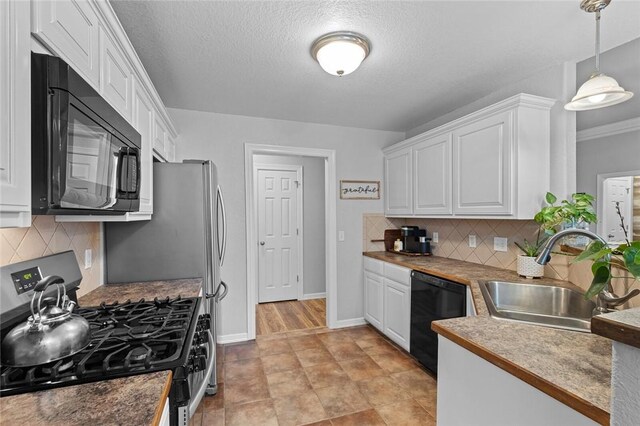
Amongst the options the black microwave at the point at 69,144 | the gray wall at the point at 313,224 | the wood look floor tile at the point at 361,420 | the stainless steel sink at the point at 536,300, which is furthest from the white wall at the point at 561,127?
the gray wall at the point at 313,224

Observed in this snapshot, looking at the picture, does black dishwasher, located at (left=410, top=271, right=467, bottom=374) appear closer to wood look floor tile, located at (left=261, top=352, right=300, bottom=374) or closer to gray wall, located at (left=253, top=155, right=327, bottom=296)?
wood look floor tile, located at (left=261, top=352, right=300, bottom=374)

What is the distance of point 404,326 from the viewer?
276 cm

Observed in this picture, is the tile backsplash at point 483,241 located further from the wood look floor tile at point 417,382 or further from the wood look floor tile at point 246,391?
the wood look floor tile at point 246,391

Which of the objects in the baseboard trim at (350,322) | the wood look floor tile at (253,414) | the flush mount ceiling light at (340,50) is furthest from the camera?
the baseboard trim at (350,322)

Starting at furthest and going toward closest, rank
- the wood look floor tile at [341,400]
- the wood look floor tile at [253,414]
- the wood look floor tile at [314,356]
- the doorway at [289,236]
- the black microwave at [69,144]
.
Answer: the doorway at [289,236], the wood look floor tile at [314,356], the wood look floor tile at [341,400], the wood look floor tile at [253,414], the black microwave at [69,144]

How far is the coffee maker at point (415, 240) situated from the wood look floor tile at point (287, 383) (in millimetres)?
1730

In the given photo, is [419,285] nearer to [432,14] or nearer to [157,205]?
[432,14]

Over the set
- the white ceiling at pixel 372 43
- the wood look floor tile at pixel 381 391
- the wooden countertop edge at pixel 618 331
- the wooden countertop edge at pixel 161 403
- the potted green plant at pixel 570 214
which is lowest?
the wood look floor tile at pixel 381 391

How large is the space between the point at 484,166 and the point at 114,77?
2.43m

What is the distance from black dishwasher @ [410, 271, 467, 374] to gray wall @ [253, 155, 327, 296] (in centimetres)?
229

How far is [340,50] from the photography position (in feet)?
5.68

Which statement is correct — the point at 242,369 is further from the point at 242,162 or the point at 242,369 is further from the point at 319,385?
the point at 242,162

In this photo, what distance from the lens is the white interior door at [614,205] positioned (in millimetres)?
1975

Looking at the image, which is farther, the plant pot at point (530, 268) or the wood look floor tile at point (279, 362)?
the wood look floor tile at point (279, 362)
